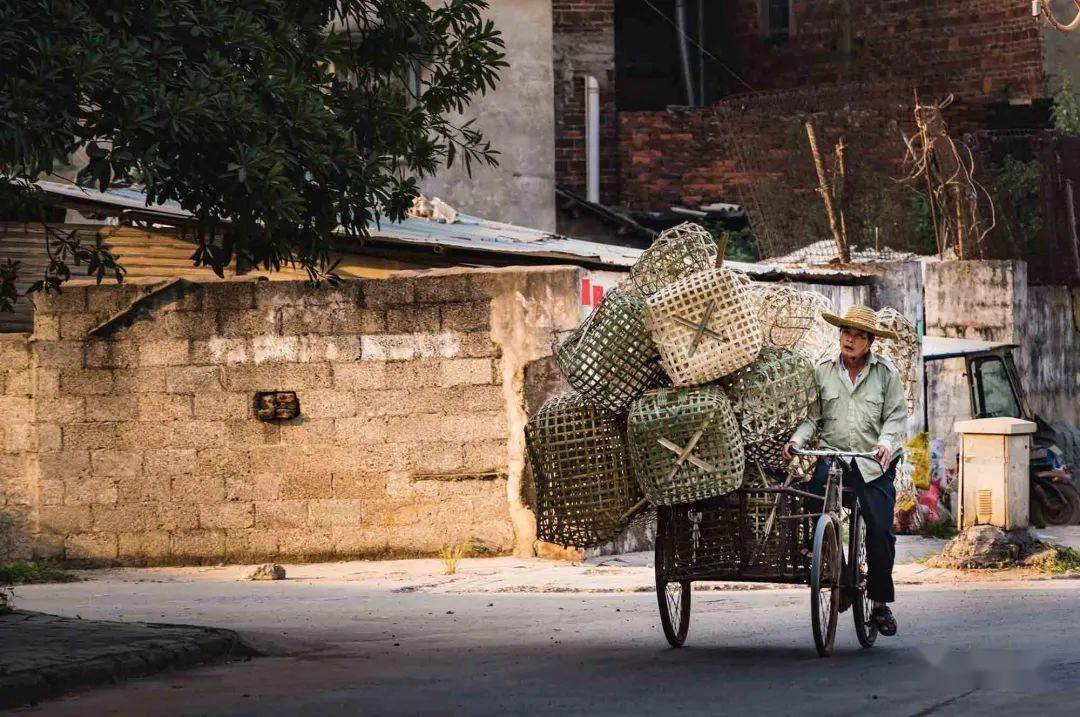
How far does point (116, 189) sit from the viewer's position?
1792cm

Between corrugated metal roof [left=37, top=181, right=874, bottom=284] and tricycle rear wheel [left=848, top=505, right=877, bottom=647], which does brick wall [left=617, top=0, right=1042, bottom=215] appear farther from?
tricycle rear wheel [left=848, top=505, right=877, bottom=647]

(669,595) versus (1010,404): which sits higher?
(1010,404)

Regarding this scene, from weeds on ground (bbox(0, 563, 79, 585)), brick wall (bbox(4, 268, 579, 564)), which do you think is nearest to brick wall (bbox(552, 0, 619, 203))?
brick wall (bbox(4, 268, 579, 564))

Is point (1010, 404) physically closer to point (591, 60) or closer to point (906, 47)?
point (591, 60)

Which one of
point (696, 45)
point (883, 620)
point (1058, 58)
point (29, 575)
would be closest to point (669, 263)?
point (883, 620)

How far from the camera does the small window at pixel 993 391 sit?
18297mm

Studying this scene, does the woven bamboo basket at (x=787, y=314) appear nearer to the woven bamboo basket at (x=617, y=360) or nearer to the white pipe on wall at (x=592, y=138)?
the woven bamboo basket at (x=617, y=360)

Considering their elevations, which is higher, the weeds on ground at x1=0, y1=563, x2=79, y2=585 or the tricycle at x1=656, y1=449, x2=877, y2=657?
the tricycle at x1=656, y1=449, x2=877, y2=657

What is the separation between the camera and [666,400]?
898 centimetres

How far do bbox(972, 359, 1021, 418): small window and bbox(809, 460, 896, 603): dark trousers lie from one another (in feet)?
30.0

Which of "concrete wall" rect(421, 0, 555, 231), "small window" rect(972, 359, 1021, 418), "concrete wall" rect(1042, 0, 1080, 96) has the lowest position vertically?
"small window" rect(972, 359, 1021, 418)

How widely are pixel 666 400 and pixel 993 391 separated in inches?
401

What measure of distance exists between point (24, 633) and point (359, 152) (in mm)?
3085

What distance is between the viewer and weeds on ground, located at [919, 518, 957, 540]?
55.9 feet
